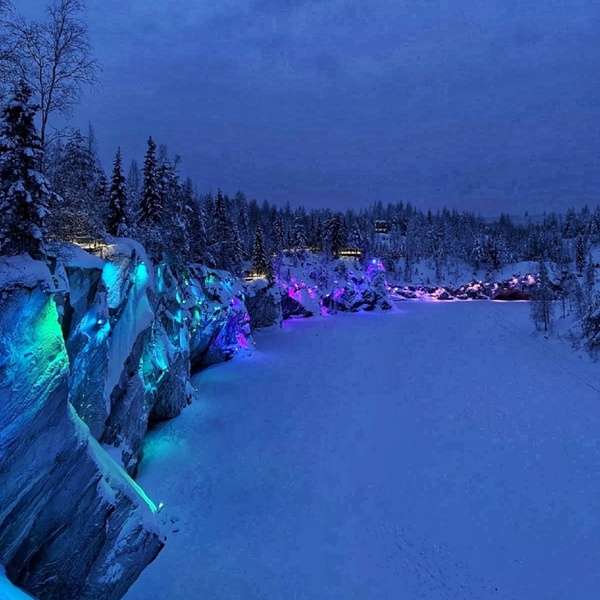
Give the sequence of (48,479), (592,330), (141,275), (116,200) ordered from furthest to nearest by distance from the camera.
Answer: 1. (592,330)
2. (116,200)
3. (141,275)
4. (48,479)

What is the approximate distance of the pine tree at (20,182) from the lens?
8.84m

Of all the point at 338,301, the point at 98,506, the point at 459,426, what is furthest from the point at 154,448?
the point at 338,301

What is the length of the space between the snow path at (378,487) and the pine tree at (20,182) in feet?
32.7

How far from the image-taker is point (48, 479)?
25.9 ft

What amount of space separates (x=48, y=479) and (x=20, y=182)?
6.30m

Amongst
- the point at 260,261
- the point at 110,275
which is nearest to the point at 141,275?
the point at 110,275

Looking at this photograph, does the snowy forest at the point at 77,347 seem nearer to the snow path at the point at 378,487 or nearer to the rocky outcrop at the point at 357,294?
the snow path at the point at 378,487

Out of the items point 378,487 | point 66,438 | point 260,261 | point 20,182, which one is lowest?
point 378,487

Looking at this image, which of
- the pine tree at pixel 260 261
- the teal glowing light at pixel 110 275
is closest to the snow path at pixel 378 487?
the teal glowing light at pixel 110 275

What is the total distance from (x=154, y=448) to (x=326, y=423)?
9.22 m

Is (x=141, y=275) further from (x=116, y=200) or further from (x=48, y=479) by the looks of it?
(x=116, y=200)

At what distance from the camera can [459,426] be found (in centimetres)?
2253

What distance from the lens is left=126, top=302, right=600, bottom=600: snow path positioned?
12219mm

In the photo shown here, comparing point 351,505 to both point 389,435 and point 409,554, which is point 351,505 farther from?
point 389,435
